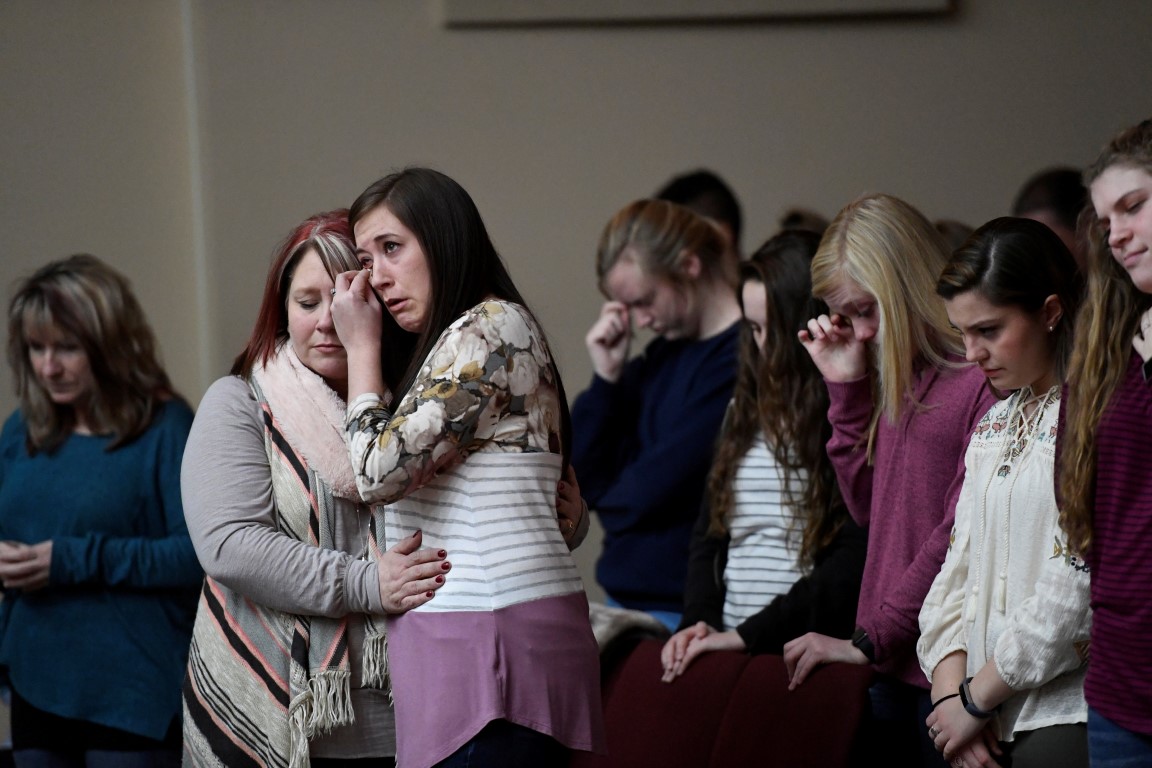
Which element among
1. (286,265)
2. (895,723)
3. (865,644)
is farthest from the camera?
(895,723)

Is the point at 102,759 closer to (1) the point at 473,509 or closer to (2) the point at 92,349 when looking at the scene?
(2) the point at 92,349

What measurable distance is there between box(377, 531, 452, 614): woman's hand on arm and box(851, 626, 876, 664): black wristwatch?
0.83 meters

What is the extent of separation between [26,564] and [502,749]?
1385mm

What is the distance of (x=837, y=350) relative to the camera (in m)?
2.22

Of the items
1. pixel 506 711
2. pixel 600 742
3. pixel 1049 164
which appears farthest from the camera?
pixel 1049 164

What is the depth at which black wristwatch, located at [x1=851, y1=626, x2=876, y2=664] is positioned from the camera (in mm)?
2092

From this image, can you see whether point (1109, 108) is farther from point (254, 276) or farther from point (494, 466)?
point (494, 466)

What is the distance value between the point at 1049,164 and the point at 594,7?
5.31 ft

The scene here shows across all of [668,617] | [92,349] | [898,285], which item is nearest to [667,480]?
[668,617]

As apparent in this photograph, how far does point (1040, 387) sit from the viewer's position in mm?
1835

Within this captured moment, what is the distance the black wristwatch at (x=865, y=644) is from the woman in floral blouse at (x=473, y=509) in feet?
2.05

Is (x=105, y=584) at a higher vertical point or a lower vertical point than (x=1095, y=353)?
lower

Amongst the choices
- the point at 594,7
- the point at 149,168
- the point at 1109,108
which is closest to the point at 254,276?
the point at 149,168

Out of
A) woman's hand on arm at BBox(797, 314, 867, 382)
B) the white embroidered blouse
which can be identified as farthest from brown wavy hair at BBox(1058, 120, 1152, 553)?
woman's hand on arm at BBox(797, 314, 867, 382)
